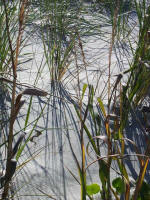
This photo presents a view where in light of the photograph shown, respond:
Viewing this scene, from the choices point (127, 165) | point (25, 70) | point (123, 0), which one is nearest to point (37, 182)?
point (127, 165)

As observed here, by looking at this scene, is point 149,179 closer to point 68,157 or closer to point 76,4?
point 68,157

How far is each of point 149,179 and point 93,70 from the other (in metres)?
1.06

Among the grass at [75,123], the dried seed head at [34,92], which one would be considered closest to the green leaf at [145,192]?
the grass at [75,123]

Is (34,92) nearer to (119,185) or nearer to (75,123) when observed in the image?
(119,185)

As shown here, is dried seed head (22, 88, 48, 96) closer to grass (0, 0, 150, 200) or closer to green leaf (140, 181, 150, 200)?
grass (0, 0, 150, 200)

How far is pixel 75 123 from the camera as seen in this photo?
179cm

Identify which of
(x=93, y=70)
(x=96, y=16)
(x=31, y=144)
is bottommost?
(x=31, y=144)

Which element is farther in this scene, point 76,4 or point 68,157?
point 76,4

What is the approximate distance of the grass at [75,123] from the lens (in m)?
1.10

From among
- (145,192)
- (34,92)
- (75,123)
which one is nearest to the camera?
(34,92)

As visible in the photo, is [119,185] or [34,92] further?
→ [119,185]

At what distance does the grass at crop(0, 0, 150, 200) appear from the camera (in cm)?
110

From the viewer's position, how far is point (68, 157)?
5.14 ft

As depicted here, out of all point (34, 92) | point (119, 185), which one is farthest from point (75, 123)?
point (34, 92)
